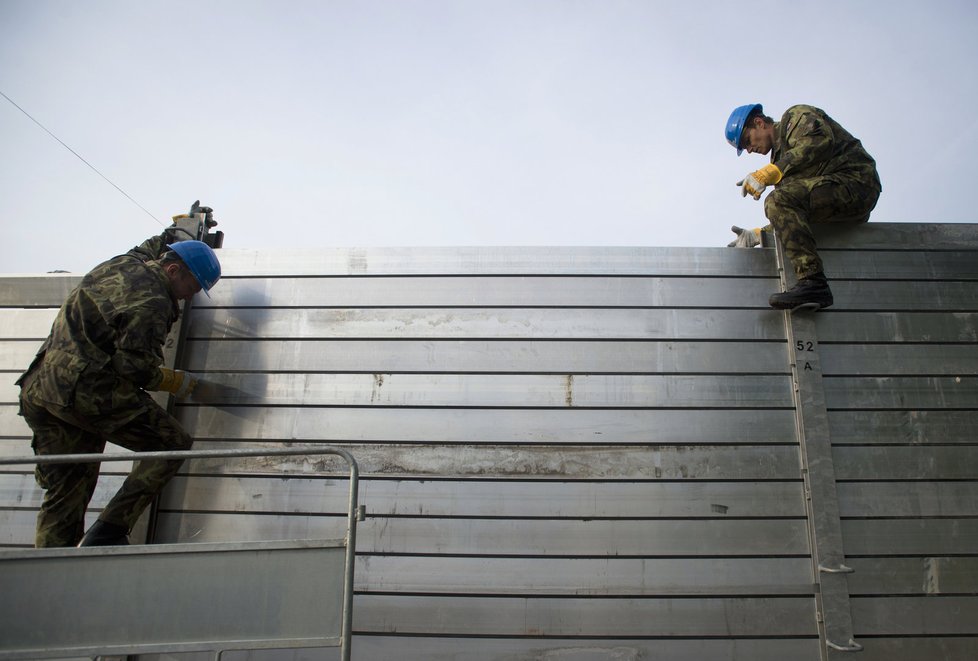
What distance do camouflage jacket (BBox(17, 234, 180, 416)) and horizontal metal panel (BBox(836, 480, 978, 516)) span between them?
4.29 metres

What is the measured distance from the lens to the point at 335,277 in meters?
4.30

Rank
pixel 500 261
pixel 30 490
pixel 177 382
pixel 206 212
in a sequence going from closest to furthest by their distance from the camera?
pixel 177 382 → pixel 30 490 → pixel 500 261 → pixel 206 212

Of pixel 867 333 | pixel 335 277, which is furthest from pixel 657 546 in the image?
pixel 335 277

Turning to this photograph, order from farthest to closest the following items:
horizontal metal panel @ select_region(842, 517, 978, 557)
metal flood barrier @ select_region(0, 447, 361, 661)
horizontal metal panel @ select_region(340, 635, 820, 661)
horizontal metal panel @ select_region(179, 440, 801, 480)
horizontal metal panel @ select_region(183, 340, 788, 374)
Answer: horizontal metal panel @ select_region(183, 340, 788, 374) → horizontal metal panel @ select_region(179, 440, 801, 480) → horizontal metal panel @ select_region(842, 517, 978, 557) → horizontal metal panel @ select_region(340, 635, 820, 661) → metal flood barrier @ select_region(0, 447, 361, 661)

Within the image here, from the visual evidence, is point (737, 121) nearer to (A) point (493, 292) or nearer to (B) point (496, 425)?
(A) point (493, 292)

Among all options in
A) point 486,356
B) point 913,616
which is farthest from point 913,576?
point 486,356

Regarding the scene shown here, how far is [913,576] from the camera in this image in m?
3.60

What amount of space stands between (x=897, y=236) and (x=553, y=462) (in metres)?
2.87

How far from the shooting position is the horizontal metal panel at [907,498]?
12.1ft

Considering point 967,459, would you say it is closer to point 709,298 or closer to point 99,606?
point 709,298

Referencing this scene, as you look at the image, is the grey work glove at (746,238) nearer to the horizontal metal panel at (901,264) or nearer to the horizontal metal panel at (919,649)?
the horizontal metal panel at (901,264)

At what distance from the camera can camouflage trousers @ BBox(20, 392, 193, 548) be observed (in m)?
3.47

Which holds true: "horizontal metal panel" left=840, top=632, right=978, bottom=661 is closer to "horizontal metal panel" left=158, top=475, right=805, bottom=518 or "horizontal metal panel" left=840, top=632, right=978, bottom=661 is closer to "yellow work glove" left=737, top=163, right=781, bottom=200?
"horizontal metal panel" left=158, top=475, right=805, bottom=518

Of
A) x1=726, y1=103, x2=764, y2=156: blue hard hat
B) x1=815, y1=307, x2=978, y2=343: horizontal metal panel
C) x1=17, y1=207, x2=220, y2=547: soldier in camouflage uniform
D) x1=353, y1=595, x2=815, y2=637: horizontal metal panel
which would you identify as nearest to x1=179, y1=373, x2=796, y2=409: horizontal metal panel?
x1=815, y1=307, x2=978, y2=343: horizontal metal panel
